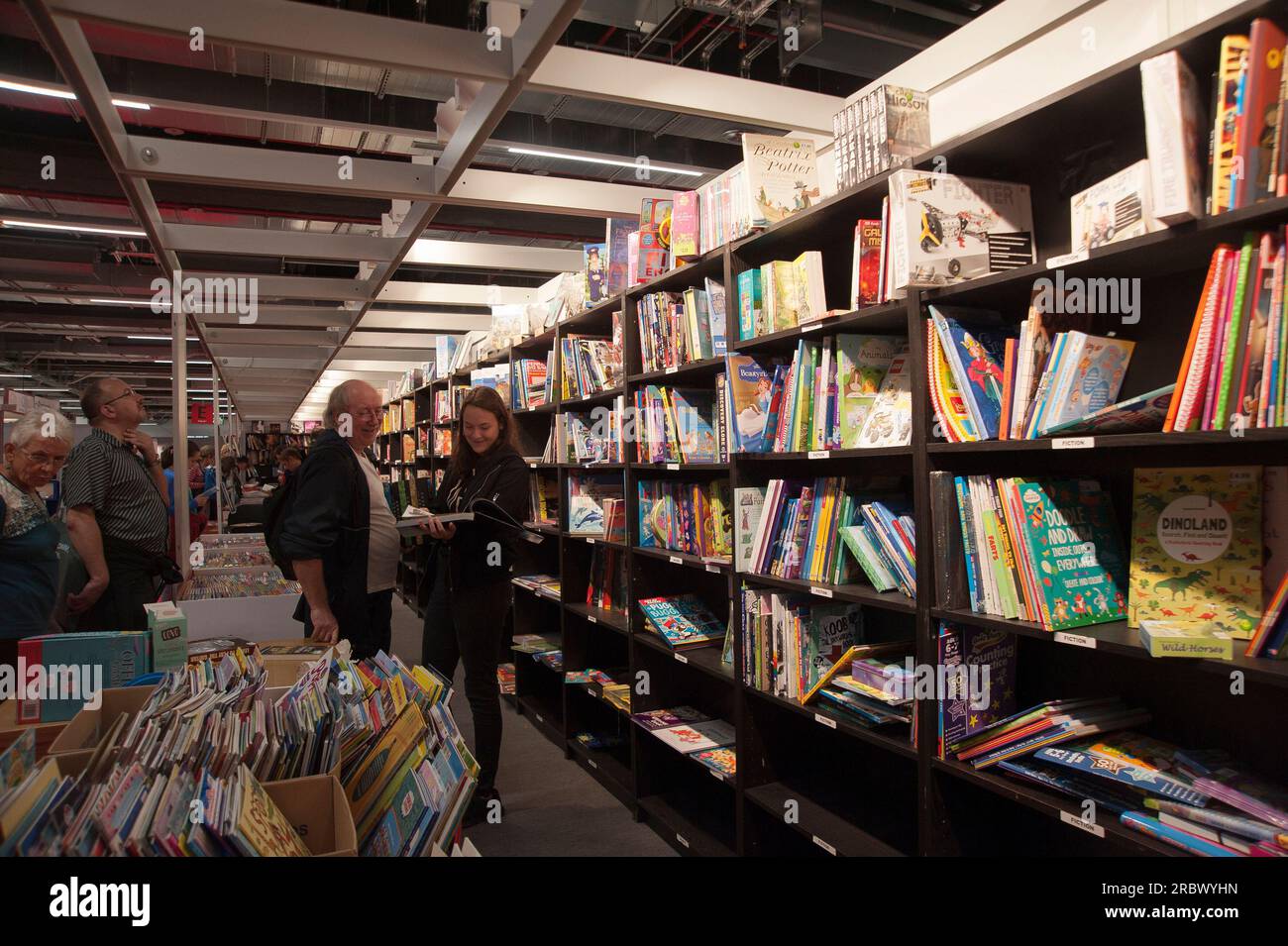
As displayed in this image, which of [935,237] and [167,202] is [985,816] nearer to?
[935,237]

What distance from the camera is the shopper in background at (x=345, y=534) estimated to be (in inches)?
114

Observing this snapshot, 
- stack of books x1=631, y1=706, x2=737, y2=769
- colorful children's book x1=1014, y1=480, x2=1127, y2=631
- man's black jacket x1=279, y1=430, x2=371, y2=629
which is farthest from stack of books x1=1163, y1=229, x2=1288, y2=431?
man's black jacket x1=279, y1=430, x2=371, y2=629

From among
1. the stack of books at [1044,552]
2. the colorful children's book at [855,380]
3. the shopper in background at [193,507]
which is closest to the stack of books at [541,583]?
the shopper in background at [193,507]

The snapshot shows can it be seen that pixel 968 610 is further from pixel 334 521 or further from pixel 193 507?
pixel 193 507

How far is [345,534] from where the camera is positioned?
3041mm

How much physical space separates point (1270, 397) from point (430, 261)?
14.0 ft

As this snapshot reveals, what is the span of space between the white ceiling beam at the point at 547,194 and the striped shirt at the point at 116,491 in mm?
1784

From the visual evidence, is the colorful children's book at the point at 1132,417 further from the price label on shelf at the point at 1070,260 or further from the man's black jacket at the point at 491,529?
the man's black jacket at the point at 491,529

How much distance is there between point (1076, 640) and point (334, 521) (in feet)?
8.03

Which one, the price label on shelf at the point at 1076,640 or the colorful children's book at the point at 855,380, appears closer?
the price label on shelf at the point at 1076,640

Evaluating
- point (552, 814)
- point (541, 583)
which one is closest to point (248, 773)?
point (552, 814)

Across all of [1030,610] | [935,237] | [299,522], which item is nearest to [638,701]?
Answer: [299,522]
